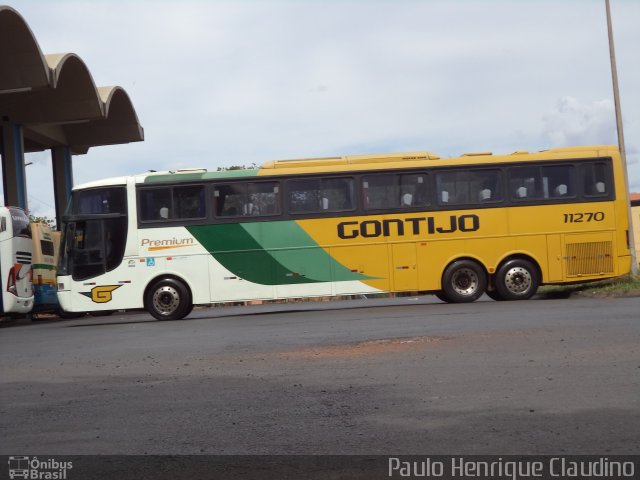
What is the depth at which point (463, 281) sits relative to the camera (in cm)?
2095

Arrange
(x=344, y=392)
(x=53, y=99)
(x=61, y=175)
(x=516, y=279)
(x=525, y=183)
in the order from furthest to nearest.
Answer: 1. (x=61, y=175)
2. (x=53, y=99)
3. (x=525, y=183)
4. (x=516, y=279)
5. (x=344, y=392)

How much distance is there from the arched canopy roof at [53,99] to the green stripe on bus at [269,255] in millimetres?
12837

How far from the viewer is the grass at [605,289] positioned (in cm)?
2058

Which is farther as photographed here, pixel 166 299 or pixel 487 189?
pixel 487 189

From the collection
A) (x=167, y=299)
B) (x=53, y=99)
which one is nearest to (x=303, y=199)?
(x=167, y=299)

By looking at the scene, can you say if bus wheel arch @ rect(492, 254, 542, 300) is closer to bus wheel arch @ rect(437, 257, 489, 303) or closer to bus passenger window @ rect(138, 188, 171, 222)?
bus wheel arch @ rect(437, 257, 489, 303)

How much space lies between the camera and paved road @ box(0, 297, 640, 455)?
603 cm

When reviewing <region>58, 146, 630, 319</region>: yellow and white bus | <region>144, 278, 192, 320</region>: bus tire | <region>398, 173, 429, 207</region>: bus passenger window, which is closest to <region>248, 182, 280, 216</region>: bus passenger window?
<region>58, 146, 630, 319</region>: yellow and white bus

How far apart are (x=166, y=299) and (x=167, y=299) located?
2 cm

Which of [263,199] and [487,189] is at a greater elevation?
[263,199]
